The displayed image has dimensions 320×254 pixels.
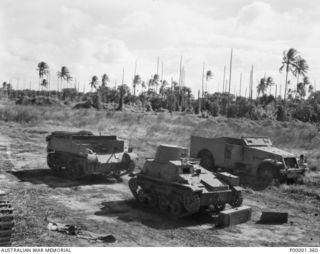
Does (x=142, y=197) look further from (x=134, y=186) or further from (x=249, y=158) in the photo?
(x=249, y=158)

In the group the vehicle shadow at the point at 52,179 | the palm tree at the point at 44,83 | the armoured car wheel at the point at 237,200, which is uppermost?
the palm tree at the point at 44,83

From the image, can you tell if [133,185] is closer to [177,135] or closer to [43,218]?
[43,218]

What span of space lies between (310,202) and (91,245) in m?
8.53

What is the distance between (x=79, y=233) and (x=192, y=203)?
320 cm

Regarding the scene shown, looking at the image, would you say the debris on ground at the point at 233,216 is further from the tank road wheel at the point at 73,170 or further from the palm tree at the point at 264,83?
the palm tree at the point at 264,83

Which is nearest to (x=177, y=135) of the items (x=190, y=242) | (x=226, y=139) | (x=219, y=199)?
(x=226, y=139)

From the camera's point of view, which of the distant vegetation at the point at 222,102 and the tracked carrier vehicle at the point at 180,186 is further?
the distant vegetation at the point at 222,102

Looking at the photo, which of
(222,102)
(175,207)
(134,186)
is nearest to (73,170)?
(134,186)

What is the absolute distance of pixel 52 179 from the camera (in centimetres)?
1708

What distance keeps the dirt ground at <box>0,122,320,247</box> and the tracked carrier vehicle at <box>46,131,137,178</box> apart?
22.0 inches

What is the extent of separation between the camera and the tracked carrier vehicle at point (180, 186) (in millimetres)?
11852

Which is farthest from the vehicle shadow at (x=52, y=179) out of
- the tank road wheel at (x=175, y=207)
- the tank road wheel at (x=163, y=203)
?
the tank road wheel at (x=175, y=207)

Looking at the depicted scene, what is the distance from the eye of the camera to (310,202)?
14594 millimetres

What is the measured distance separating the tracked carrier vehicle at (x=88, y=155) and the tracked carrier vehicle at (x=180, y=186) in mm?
3103
